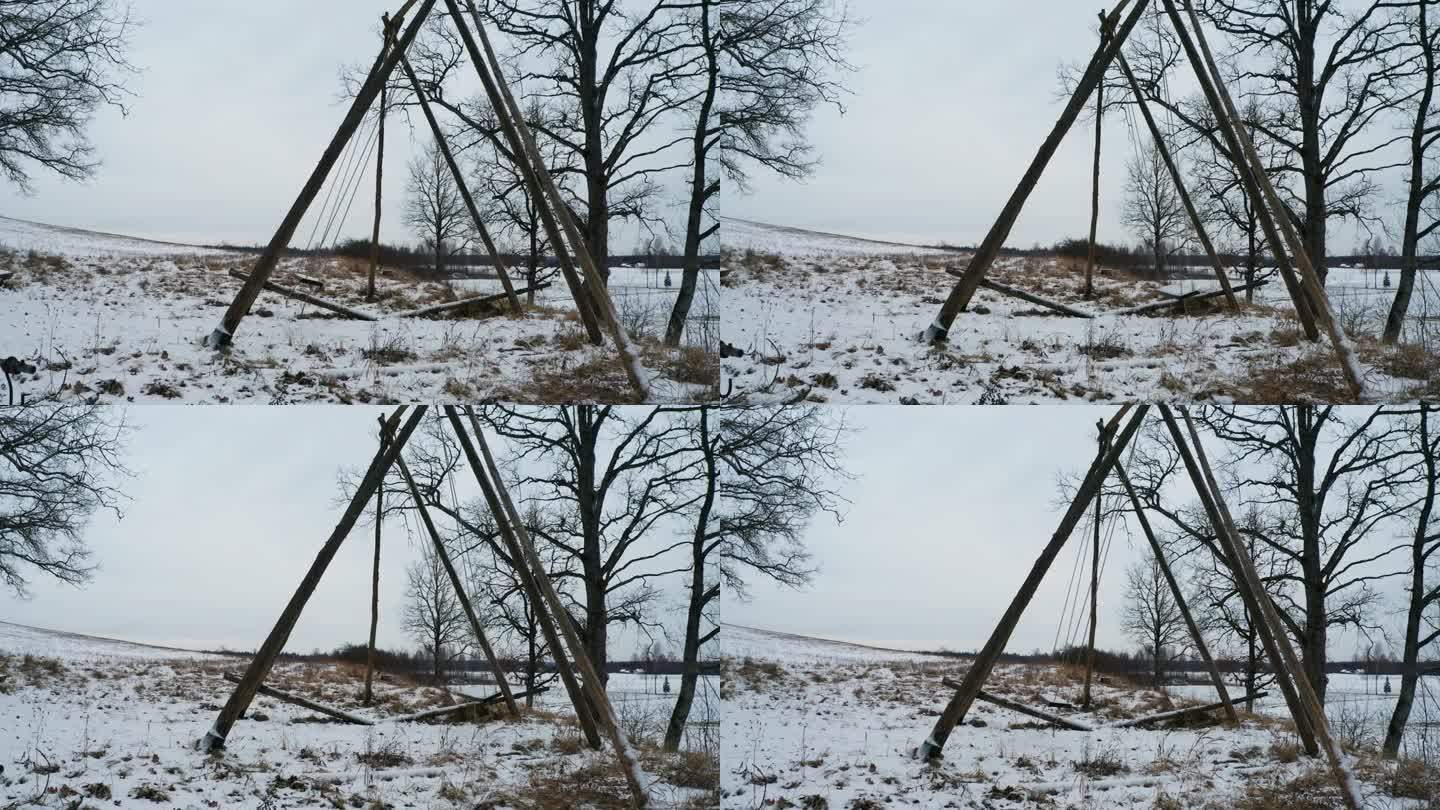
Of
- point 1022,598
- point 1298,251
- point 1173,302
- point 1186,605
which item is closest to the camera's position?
point 1298,251

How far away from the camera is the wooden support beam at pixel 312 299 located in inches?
302

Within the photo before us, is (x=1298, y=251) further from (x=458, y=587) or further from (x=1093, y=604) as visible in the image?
(x=458, y=587)

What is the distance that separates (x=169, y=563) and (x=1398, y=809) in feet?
27.9

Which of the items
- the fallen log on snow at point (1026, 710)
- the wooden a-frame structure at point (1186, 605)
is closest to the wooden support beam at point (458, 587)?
the wooden a-frame structure at point (1186, 605)

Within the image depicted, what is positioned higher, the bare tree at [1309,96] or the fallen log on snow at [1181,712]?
the bare tree at [1309,96]

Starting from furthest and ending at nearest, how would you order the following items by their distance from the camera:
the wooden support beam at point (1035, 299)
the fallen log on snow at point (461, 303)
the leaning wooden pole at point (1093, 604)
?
1. the leaning wooden pole at point (1093, 604)
2. the fallen log on snow at point (461, 303)
3. the wooden support beam at point (1035, 299)

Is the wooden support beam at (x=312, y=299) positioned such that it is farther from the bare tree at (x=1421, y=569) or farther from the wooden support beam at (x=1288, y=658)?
the bare tree at (x=1421, y=569)

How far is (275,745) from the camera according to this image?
7.79m

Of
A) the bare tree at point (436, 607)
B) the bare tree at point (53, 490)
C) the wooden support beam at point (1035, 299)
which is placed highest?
A: the wooden support beam at point (1035, 299)

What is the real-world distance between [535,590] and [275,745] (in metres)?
2.05

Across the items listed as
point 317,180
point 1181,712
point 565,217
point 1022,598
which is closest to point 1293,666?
point 1181,712

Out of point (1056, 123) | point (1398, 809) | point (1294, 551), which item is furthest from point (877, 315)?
point (1398, 809)

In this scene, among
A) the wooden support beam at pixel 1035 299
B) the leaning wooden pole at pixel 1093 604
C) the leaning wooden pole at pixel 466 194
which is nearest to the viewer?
the wooden support beam at pixel 1035 299

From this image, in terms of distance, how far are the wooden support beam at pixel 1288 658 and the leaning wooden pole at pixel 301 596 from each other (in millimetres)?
5140
